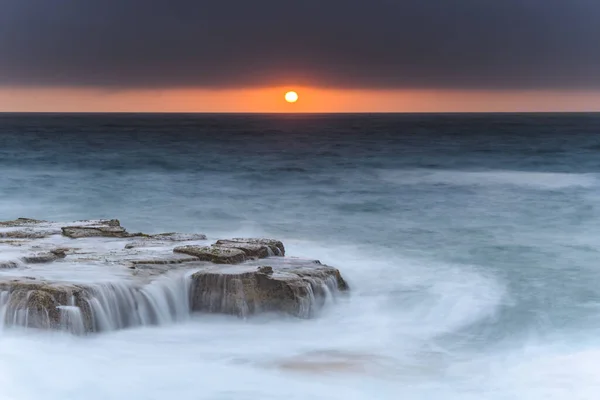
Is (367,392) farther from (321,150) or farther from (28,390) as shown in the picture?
(321,150)

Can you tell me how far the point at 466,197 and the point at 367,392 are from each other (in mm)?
18657

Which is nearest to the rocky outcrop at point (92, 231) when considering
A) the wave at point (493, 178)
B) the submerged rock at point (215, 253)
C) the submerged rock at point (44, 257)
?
the submerged rock at point (44, 257)

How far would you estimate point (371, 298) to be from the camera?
452 inches

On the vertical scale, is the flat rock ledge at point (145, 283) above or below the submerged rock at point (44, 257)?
below

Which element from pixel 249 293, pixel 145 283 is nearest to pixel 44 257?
pixel 145 283

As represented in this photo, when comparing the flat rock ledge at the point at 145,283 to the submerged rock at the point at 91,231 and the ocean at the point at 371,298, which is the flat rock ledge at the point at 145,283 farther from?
the submerged rock at the point at 91,231

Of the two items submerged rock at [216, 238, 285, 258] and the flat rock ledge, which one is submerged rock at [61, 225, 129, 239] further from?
submerged rock at [216, 238, 285, 258]

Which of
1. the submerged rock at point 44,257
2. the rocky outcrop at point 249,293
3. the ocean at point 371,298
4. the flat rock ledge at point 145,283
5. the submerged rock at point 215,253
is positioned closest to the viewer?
the ocean at point 371,298

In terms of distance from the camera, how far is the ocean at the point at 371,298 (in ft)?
26.7

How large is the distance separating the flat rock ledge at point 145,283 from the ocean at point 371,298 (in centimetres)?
18

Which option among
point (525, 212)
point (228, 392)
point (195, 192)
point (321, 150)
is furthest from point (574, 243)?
point (321, 150)

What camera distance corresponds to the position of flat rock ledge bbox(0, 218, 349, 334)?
8797 mm

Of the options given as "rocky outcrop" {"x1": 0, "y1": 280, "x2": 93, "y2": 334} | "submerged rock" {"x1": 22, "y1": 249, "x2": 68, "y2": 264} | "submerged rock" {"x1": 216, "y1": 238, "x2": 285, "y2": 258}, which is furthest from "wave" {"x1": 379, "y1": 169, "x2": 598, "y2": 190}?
"rocky outcrop" {"x1": 0, "y1": 280, "x2": 93, "y2": 334}

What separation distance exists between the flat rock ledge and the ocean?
7.0 inches
